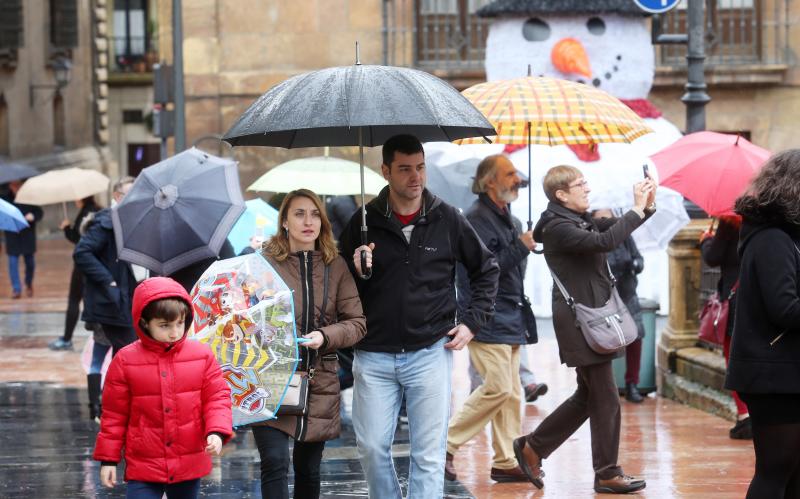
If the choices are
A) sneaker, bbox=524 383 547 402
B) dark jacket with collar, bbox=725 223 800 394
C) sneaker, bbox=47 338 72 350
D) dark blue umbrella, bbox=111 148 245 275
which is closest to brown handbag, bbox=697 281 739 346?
sneaker, bbox=524 383 547 402

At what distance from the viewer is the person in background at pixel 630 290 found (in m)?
11.0

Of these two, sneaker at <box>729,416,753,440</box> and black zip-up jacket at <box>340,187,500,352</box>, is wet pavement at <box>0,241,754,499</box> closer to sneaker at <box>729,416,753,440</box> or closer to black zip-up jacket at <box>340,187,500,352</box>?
sneaker at <box>729,416,753,440</box>

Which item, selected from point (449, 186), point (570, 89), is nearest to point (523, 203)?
point (449, 186)

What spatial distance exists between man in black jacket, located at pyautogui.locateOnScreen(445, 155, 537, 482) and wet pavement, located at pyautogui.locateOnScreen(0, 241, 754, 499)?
253mm

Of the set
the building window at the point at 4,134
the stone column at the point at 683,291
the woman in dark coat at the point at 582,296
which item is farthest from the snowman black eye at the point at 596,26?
the building window at the point at 4,134

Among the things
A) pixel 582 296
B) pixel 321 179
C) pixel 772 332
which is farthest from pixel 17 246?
pixel 772 332

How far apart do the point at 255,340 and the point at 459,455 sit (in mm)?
3422

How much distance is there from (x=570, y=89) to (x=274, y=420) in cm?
314

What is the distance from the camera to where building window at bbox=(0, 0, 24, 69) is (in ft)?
114

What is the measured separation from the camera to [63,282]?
2397 cm

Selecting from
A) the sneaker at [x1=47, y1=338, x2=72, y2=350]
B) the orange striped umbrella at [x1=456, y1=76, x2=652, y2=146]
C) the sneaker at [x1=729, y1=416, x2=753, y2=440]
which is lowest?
the sneaker at [x1=47, y1=338, x2=72, y2=350]

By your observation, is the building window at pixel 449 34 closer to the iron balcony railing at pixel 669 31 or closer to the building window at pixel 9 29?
the iron balcony railing at pixel 669 31

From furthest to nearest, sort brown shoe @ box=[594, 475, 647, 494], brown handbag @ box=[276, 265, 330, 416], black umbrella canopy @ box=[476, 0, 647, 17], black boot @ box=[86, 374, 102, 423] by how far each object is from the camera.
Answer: black umbrella canopy @ box=[476, 0, 647, 17]
black boot @ box=[86, 374, 102, 423]
brown shoe @ box=[594, 475, 647, 494]
brown handbag @ box=[276, 265, 330, 416]

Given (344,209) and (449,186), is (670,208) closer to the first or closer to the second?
(449,186)
